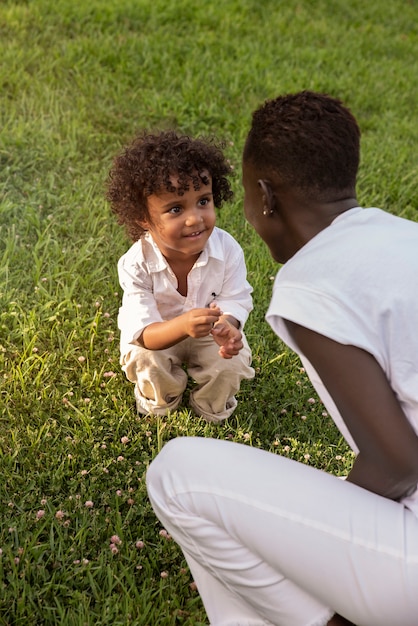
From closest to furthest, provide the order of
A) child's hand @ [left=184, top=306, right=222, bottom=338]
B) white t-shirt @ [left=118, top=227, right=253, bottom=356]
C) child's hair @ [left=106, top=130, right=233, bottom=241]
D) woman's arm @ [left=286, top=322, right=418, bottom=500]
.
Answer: woman's arm @ [left=286, top=322, right=418, bottom=500] < child's hand @ [left=184, top=306, right=222, bottom=338] < child's hair @ [left=106, top=130, right=233, bottom=241] < white t-shirt @ [left=118, top=227, right=253, bottom=356]

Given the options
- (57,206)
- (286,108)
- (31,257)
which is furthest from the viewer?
(57,206)

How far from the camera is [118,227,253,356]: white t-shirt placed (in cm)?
354

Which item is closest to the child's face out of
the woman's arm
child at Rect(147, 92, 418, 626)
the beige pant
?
the beige pant

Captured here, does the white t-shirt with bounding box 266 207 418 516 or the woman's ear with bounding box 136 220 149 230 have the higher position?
the white t-shirt with bounding box 266 207 418 516

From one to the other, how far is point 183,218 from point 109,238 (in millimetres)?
A: 1575

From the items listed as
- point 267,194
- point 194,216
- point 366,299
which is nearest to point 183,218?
point 194,216

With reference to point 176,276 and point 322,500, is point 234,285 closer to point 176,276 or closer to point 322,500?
point 176,276

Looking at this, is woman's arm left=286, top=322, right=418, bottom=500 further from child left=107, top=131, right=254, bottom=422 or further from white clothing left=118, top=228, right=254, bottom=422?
white clothing left=118, top=228, right=254, bottom=422

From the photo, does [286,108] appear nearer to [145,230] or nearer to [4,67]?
[145,230]

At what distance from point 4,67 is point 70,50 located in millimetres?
562

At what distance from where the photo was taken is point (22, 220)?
4.89 meters

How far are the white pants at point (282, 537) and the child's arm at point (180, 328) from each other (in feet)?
2.39

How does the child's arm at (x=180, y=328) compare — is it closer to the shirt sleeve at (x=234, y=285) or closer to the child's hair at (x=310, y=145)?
the shirt sleeve at (x=234, y=285)

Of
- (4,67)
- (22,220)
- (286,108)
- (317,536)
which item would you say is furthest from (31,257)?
(317,536)
